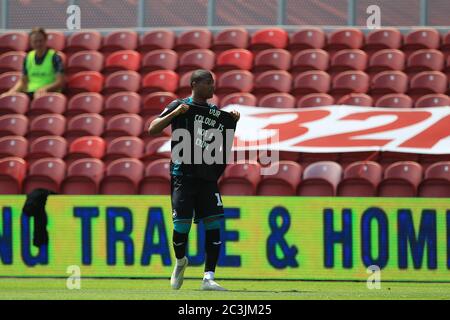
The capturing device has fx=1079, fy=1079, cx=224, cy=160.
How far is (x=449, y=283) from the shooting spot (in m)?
9.98

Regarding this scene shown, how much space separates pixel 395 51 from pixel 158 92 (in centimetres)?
307

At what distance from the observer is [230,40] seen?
14.5 meters

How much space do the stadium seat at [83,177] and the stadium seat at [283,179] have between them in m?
1.93

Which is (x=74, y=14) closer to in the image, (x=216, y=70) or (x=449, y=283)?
(x=216, y=70)

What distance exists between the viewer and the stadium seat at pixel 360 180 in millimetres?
11461

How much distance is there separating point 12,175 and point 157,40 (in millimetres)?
3344

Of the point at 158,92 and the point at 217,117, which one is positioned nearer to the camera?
the point at 217,117

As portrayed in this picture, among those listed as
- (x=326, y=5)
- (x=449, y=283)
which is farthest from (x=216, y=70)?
(x=449, y=283)

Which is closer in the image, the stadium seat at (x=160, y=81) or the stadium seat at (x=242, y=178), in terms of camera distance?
the stadium seat at (x=242, y=178)

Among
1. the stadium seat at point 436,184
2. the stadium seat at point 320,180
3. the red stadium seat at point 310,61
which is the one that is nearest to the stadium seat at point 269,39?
the red stadium seat at point 310,61

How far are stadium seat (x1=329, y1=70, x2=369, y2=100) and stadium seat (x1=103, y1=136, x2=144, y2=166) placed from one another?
2.54 metres

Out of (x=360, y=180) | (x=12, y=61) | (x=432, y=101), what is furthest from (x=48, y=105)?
(x=432, y=101)

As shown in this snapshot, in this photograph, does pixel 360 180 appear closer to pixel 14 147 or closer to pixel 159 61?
pixel 159 61

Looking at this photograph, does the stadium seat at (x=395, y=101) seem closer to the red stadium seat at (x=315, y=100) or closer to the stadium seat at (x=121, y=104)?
the red stadium seat at (x=315, y=100)
